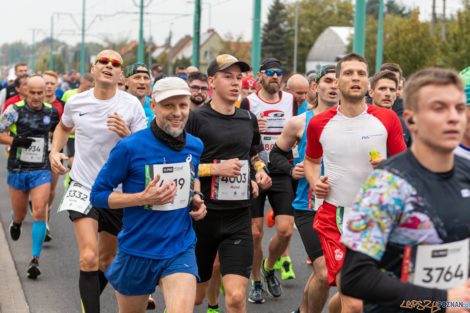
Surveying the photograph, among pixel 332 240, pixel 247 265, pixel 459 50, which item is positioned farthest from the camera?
pixel 459 50

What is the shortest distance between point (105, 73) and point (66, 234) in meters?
4.44

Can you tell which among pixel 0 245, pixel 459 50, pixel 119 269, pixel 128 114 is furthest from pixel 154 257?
pixel 459 50

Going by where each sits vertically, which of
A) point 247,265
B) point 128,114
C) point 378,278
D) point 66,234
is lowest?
point 66,234

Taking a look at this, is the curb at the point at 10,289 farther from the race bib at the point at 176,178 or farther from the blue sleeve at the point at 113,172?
the race bib at the point at 176,178

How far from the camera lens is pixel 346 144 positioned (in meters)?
4.81

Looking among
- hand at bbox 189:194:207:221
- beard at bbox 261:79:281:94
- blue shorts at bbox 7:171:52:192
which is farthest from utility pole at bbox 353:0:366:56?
hand at bbox 189:194:207:221

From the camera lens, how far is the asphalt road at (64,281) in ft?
21.7

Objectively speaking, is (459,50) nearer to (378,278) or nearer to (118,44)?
(378,278)

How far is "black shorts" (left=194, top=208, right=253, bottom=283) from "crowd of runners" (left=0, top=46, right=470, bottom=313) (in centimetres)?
1

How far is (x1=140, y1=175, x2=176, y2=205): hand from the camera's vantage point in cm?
422

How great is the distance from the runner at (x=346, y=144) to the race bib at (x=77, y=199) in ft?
6.29

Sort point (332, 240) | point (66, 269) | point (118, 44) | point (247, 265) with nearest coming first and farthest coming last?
point (332, 240) < point (247, 265) < point (66, 269) < point (118, 44)

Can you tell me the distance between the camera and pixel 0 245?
9.05 m

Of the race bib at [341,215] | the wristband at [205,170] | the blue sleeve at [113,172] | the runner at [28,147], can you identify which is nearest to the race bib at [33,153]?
the runner at [28,147]
